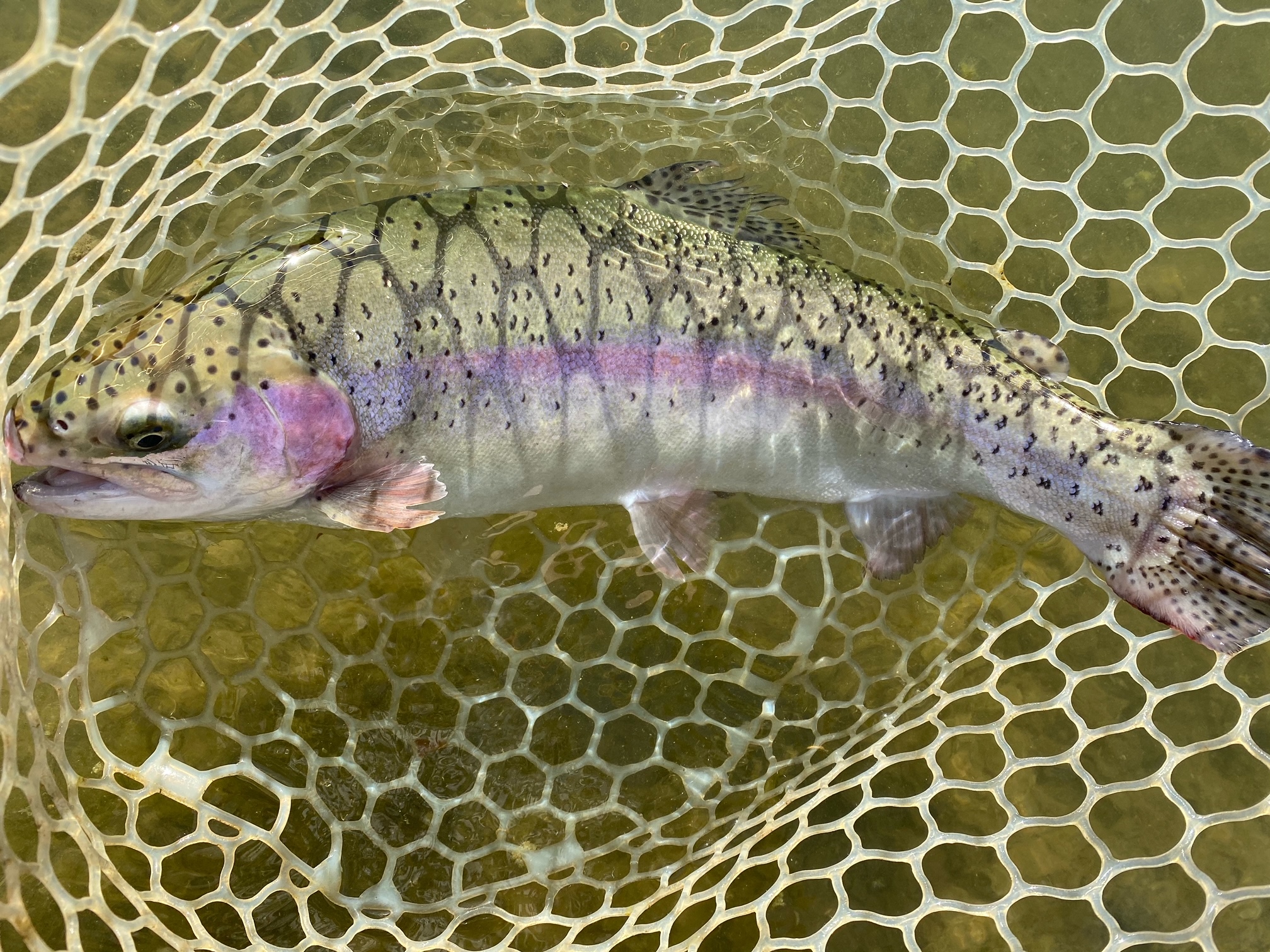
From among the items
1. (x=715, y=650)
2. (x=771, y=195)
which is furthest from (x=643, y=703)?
(x=771, y=195)

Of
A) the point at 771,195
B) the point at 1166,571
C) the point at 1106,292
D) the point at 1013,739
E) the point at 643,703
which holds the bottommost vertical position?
the point at 1013,739

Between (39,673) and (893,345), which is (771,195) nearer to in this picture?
(893,345)

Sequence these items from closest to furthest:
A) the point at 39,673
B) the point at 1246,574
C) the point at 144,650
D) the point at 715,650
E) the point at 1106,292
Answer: the point at 1246,574
the point at 39,673
the point at 144,650
the point at 715,650
the point at 1106,292

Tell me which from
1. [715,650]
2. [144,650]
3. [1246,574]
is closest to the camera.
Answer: [1246,574]

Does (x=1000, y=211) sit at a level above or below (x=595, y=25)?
below

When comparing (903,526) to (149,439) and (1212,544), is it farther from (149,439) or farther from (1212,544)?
(149,439)

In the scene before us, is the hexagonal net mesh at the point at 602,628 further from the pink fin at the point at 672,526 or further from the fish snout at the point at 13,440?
the fish snout at the point at 13,440

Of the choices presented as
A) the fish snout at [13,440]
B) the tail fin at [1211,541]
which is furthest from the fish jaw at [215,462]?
the tail fin at [1211,541]

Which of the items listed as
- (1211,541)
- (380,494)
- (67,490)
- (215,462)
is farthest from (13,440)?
(1211,541)
